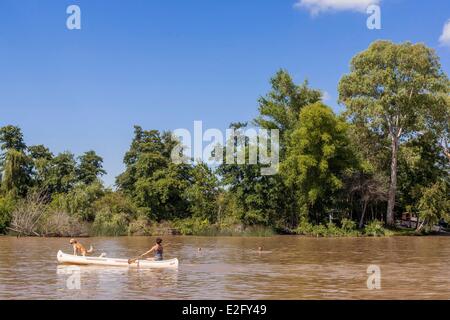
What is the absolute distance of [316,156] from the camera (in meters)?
51.7

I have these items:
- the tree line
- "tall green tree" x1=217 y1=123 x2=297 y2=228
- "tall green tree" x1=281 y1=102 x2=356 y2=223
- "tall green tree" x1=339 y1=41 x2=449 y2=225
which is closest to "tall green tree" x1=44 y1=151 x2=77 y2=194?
the tree line

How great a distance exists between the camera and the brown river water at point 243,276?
18.1m

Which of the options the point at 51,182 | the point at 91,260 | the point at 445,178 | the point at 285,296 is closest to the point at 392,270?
the point at 285,296

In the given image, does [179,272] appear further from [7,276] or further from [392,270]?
[392,270]

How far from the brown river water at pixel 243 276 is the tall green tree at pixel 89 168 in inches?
1086

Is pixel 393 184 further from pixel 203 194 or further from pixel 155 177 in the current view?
pixel 155 177

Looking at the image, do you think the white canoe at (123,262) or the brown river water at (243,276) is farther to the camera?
the white canoe at (123,262)

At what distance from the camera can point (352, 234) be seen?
167ft

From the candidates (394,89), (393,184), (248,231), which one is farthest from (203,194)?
(394,89)

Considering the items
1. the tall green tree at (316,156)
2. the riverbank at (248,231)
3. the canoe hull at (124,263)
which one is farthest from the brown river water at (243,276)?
the tall green tree at (316,156)

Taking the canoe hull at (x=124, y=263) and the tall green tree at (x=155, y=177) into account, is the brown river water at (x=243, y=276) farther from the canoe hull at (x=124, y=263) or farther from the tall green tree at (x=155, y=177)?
the tall green tree at (x=155, y=177)

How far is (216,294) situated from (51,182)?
1740 inches

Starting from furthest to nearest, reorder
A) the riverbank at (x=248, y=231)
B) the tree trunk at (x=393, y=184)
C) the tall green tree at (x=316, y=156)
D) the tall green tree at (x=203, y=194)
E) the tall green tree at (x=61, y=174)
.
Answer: the tall green tree at (x=61, y=174), the tall green tree at (x=203, y=194), the tree trunk at (x=393, y=184), the riverbank at (x=248, y=231), the tall green tree at (x=316, y=156)

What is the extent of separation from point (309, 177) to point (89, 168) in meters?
25.0
